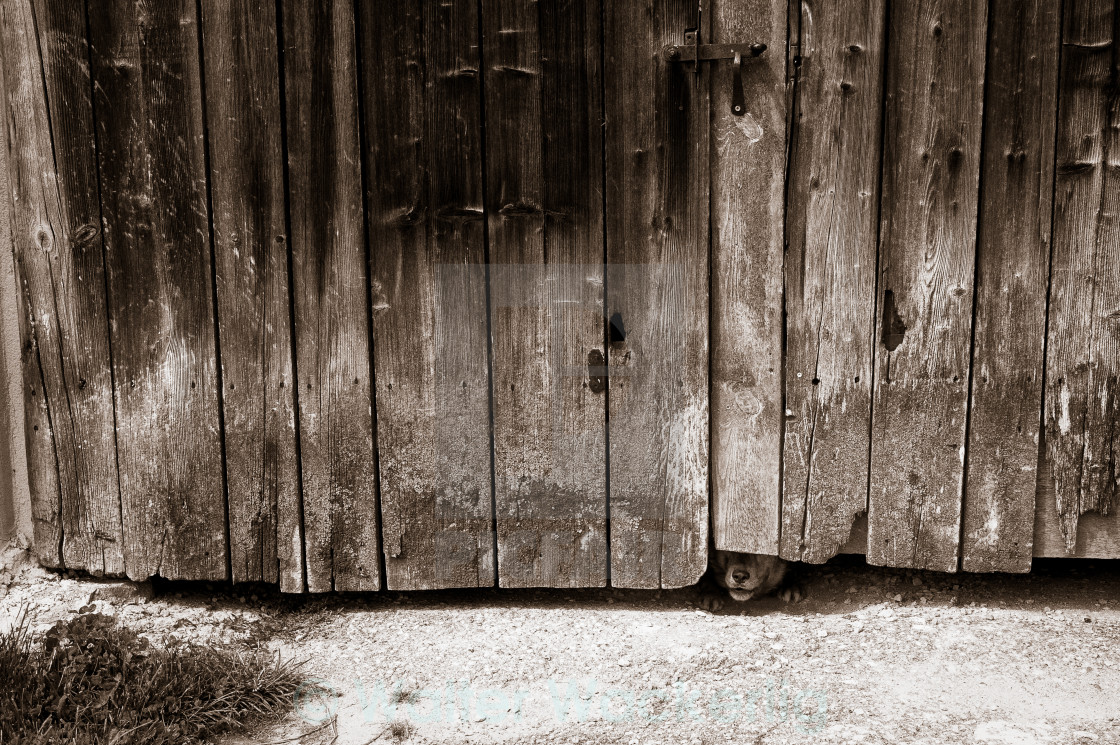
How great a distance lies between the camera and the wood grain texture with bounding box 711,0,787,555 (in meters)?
2.86

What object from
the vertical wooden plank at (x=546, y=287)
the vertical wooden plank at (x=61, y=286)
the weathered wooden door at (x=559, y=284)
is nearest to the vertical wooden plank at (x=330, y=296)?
the weathered wooden door at (x=559, y=284)

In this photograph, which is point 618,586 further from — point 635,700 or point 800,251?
point 800,251

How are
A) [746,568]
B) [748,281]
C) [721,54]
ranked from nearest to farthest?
[721,54] → [748,281] → [746,568]

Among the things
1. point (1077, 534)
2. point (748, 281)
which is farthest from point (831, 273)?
point (1077, 534)

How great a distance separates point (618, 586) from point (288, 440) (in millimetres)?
1141

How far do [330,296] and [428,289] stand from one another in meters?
0.30

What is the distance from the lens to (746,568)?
10.4 feet

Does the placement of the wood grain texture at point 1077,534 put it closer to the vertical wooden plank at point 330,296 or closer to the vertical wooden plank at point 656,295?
the vertical wooden plank at point 656,295

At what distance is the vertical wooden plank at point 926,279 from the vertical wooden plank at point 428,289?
3.97 feet

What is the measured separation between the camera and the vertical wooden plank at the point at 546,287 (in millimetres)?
2889

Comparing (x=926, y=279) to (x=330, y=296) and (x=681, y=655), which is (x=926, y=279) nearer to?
(x=681, y=655)

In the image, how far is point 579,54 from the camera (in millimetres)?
2879

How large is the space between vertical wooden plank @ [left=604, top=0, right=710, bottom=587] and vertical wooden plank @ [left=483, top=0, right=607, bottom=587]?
6 cm

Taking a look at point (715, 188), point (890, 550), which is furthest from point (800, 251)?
point (890, 550)
